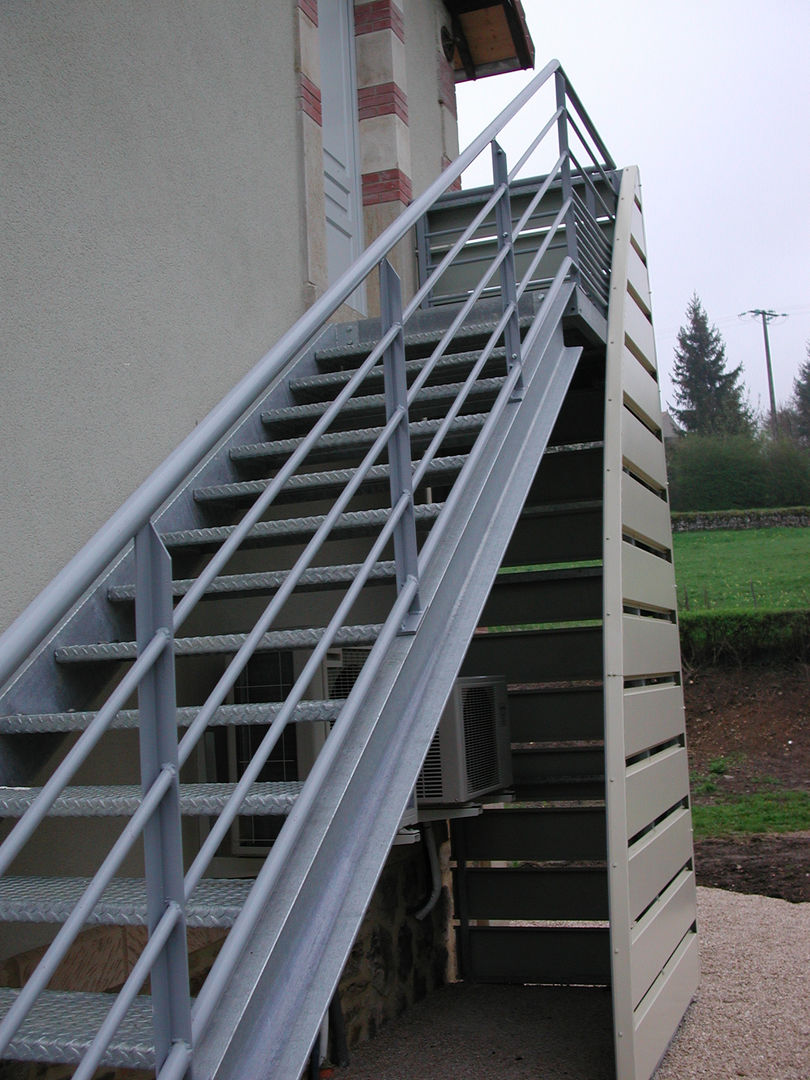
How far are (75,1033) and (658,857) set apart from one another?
2948mm

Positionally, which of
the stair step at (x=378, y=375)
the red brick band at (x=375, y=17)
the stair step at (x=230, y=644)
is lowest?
the stair step at (x=230, y=644)

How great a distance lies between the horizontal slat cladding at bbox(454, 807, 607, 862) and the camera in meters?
5.64

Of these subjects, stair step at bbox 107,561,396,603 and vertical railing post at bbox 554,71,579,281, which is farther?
vertical railing post at bbox 554,71,579,281

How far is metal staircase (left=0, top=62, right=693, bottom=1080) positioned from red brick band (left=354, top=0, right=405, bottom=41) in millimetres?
1119

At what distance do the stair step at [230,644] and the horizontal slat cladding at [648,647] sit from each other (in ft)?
5.66

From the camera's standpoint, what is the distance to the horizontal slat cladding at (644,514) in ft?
14.8

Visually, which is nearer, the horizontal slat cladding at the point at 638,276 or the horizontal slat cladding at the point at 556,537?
the horizontal slat cladding at the point at 638,276

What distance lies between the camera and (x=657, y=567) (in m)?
4.95

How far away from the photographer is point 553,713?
5.84 m

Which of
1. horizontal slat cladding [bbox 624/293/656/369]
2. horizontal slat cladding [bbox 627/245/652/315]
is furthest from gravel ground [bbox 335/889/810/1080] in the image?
horizontal slat cladding [bbox 627/245/652/315]

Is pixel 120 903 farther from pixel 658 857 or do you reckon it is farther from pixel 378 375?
pixel 658 857

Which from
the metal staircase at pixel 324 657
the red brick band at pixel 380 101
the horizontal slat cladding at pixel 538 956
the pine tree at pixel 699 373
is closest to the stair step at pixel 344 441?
the metal staircase at pixel 324 657

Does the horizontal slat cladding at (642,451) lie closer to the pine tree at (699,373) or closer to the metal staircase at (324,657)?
the metal staircase at (324,657)

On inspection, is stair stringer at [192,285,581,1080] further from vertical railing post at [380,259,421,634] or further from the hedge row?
the hedge row
